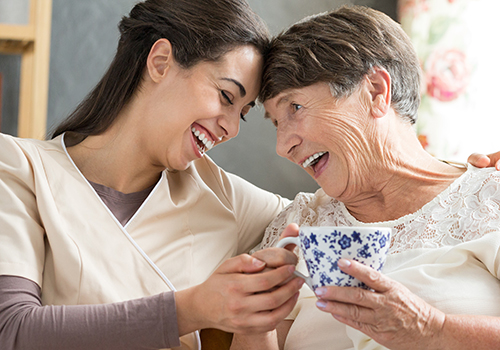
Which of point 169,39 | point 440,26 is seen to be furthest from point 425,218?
point 440,26

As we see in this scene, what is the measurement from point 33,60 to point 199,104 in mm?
1122

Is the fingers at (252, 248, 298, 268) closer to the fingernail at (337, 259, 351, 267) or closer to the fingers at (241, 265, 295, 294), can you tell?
the fingers at (241, 265, 295, 294)

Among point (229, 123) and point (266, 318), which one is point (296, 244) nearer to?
point (266, 318)

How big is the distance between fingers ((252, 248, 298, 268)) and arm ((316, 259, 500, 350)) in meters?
0.09

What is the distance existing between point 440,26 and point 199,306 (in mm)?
1972

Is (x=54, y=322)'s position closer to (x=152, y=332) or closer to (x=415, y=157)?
(x=152, y=332)

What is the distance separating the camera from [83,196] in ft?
4.19

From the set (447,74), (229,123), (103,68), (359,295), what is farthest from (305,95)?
(103,68)

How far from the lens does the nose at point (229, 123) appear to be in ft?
4.58

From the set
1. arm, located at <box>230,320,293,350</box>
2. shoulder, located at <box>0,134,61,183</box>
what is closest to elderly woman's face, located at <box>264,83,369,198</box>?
arm, located at <box>230,320,293,350</box>

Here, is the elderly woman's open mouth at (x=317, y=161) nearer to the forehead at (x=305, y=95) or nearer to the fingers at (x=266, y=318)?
the forehead at (x=305, y=95)

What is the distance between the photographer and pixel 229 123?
1.41m

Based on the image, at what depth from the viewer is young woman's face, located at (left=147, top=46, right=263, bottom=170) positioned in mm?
1345

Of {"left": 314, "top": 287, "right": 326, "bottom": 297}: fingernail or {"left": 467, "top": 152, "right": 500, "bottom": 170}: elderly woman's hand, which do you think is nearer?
{"left": 314, "top": 287, "right": 326, "bottom": 297}: fingernail
